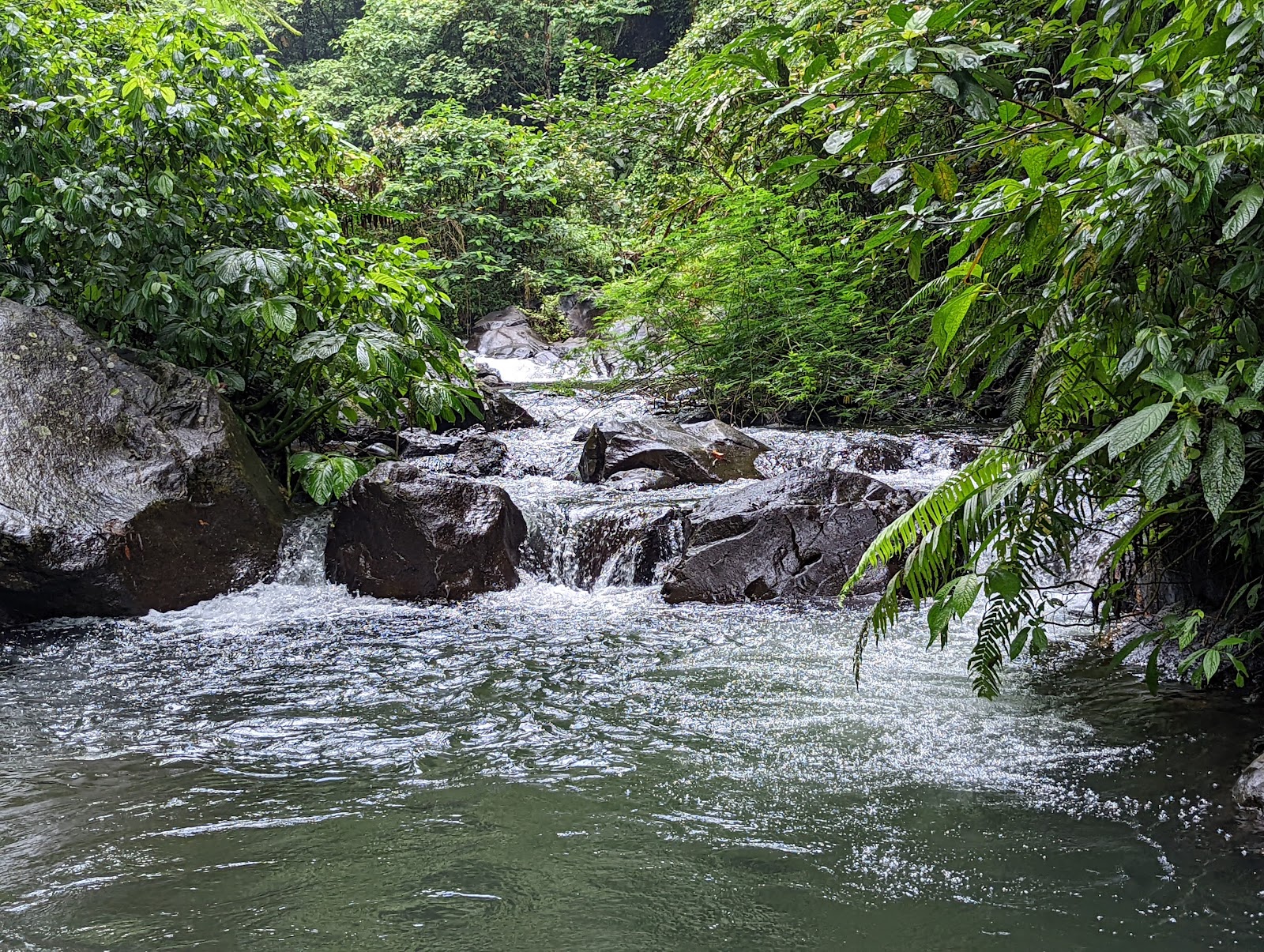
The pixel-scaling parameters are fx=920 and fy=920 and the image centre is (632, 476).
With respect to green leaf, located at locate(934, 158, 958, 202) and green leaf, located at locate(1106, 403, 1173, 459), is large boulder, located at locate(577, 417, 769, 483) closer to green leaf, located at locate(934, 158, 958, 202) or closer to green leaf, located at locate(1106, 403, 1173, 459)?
green leaf, located at locate(934, 158, 958, 202)

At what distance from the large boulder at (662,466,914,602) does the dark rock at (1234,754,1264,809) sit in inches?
118

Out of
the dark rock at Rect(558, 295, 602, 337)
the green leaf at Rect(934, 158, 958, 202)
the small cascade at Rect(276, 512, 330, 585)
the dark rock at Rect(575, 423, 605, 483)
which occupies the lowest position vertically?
the small cascade at Rect(276, 512, 330, 585)

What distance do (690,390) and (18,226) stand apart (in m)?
7.02

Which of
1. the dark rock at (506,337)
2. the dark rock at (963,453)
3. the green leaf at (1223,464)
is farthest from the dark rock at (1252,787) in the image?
the dark rock at (506,337)

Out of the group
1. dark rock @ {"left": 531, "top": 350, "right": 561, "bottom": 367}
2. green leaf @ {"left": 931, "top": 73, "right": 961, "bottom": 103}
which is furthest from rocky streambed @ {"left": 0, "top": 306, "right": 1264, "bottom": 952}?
dark rock @ {"left": 531, "top": 350, "right": 561, "bottom": 367}

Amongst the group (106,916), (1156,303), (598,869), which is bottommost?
(106,916)

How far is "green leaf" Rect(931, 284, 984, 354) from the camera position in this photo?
1979mm

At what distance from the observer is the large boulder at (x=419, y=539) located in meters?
5.85

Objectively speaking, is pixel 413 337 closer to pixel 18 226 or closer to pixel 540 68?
pixel 18 226

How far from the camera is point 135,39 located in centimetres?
634

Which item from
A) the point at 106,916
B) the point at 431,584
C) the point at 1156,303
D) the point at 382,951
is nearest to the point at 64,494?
the point at 431,584

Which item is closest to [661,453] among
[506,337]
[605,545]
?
[605,545]

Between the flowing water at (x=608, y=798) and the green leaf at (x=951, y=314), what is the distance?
127 cm

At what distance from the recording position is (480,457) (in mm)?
8539
